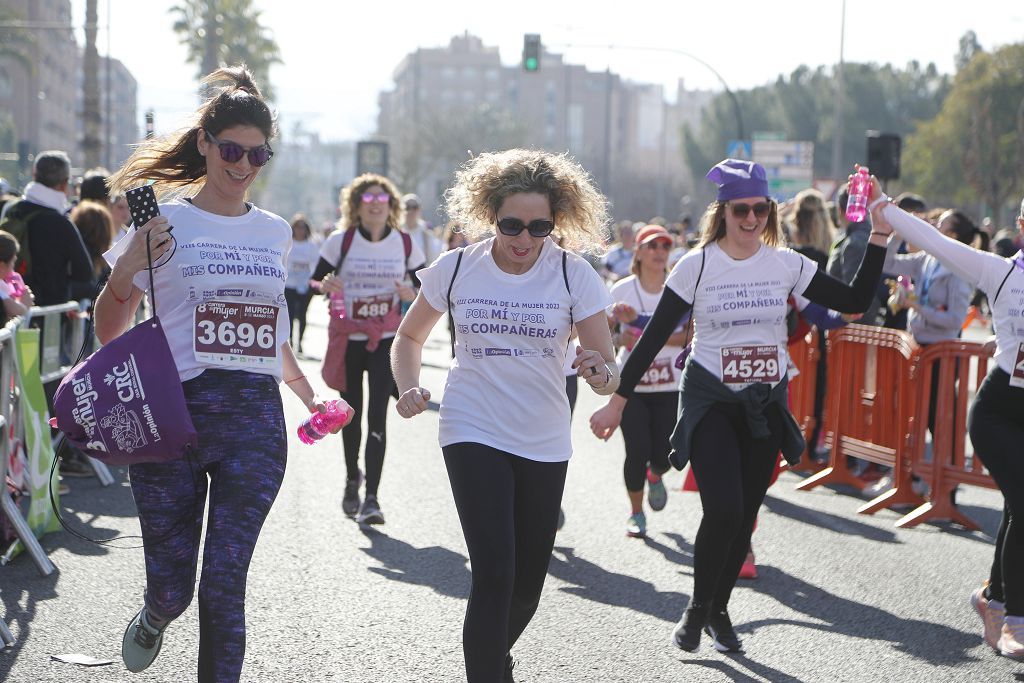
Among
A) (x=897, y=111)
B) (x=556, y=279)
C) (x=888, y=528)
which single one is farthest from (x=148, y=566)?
(x=897, y=111)

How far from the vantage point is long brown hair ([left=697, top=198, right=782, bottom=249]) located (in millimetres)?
5906

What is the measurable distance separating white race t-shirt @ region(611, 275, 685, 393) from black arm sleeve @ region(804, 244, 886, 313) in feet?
7.53

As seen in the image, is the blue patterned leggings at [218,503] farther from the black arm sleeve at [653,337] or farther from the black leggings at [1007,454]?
the black leggings at [1007,454]

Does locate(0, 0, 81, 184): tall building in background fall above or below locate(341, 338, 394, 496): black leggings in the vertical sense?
above

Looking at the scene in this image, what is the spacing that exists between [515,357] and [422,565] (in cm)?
301

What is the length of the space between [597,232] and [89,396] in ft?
5.86

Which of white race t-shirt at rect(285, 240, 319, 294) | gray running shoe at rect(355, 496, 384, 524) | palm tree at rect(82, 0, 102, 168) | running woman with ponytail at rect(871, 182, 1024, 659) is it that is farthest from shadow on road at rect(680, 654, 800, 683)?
palm tree at rect(82, 0, 102, 168)

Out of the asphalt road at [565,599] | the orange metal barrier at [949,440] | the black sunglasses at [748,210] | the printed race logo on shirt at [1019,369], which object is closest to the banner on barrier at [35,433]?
the asphalt road at [565,599]

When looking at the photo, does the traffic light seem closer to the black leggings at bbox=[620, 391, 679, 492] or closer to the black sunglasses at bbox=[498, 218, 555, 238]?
the black leggings at bbox=[620, 391, 679, 492]

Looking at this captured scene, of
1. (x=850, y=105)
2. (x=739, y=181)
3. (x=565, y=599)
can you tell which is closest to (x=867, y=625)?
(x=565, y=599)

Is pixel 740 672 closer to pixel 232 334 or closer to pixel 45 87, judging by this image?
pixel 232 334

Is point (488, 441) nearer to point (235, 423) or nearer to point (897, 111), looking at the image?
point (235, 423)

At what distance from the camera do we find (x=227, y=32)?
51.0 meters

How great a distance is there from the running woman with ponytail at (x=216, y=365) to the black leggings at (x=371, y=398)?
13.0 ft
